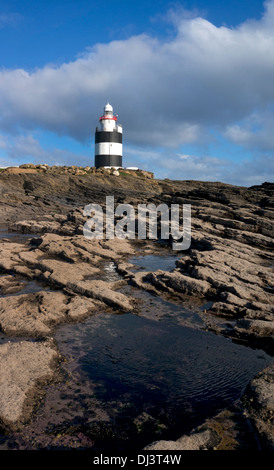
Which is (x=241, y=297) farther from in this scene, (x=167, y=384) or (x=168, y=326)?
(x=167, y=384)

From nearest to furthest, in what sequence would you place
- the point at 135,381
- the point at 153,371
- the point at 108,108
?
the point at 135,381, the point at 153,371, the point at 108,108

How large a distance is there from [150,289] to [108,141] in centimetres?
4817

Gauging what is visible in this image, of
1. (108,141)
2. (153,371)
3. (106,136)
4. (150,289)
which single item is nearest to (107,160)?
(108,141)

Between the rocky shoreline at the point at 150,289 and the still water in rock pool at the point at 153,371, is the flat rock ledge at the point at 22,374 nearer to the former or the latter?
the rocky shoreline at the point at 150,289

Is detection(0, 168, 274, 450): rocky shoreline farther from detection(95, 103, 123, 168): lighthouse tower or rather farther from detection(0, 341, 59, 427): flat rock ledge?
detection(95, 103, 123, 168): lighthouse tower

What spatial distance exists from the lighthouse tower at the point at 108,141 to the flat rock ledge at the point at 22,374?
51.7 m

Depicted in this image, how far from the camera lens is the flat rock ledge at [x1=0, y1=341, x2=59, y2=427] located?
220 inches

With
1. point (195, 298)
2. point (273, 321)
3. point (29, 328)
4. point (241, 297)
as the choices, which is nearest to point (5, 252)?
point (29, 328)

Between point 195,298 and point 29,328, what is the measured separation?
5.83 meters

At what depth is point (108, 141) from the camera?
56.8 m

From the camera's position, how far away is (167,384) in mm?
6699

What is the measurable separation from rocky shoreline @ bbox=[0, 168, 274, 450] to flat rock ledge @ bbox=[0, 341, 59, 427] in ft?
0.06

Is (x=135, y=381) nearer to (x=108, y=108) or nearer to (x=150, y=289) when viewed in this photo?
(x=150, y=289)


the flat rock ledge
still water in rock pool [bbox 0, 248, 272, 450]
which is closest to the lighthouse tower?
still water in rock pool [bbox 0, 248, 272, 450]
